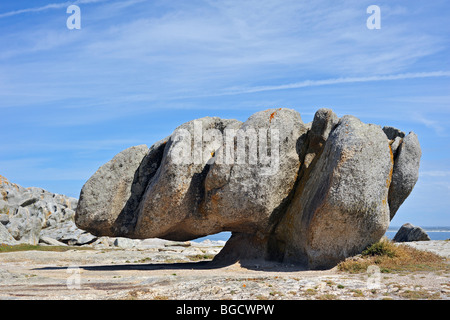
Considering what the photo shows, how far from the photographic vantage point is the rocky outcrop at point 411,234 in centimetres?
3097

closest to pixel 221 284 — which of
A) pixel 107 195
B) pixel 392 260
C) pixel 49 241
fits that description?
pixel 392 260

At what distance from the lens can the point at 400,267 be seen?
1766 centimetres

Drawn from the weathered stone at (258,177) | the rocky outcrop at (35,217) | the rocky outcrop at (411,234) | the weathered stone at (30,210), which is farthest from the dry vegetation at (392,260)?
the weathered stone at (30,210)

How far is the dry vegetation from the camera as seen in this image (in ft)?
57.9

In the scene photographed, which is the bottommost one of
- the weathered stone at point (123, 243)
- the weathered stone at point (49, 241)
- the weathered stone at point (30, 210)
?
the weathered stone at point (123, 243)

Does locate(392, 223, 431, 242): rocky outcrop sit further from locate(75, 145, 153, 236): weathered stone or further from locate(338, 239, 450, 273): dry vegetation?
locate(75, 145, 153, 236): weathered stone

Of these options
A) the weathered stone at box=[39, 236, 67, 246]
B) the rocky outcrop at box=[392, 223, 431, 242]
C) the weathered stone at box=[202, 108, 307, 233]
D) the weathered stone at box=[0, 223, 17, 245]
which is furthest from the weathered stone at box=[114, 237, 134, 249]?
the weathered stone at box=[202, 108, 307, 233]

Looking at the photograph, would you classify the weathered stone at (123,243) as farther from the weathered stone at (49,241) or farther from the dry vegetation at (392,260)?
the dry vegetation at (392,260)

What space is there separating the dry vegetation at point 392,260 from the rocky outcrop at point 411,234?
38.5ft

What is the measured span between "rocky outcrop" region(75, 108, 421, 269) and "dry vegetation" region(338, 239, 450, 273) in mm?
480

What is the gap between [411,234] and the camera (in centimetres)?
3177
